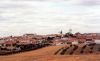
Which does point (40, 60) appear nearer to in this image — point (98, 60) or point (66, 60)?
point (66, 60)

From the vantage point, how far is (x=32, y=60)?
2161 centimetres

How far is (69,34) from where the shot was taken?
9300 centimetres

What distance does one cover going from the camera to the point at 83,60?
20.8 metres

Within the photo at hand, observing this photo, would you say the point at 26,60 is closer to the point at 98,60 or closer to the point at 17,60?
the point at 17,60

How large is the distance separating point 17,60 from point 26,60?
1605 mm

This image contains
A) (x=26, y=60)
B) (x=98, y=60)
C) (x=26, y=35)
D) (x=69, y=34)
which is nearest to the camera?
(x=98, y=60)

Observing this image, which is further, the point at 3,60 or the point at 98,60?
the point at 3,60

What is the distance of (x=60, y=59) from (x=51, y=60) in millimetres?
1612

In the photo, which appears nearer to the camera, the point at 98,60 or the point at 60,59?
the point at 98,60

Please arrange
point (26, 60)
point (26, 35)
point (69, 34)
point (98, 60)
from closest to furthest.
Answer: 1. point (98, 60)
2. point (26, 60)
3. point (69, 34)
4. point (26, 35)

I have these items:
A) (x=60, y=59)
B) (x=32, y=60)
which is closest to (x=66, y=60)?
(x=60, y=59)

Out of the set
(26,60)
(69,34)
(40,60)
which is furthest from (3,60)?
(69,34)

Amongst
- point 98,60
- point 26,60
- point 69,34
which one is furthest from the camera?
point 69,34

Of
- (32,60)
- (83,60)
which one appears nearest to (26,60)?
(32,60)
